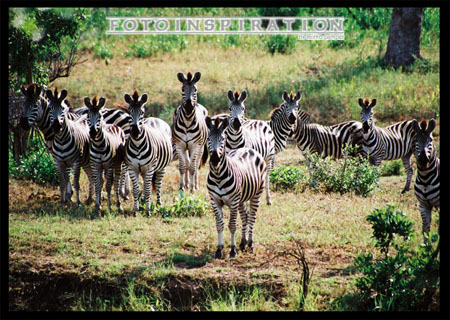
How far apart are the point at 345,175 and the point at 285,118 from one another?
2.07 meters

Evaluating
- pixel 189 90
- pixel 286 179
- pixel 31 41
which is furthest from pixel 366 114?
pixel 31 41

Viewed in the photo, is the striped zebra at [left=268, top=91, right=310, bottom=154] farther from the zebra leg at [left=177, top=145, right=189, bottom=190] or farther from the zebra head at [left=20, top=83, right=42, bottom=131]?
the zebra head at [left=20, top=83, right=42, bottom=131]

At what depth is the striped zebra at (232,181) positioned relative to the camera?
8.02 meters

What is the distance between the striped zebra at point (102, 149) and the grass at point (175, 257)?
71cm

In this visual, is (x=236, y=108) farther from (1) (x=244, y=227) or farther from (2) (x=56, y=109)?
(2) (x=56, y=109)

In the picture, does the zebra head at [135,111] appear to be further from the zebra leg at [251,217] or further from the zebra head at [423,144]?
the zebra head at [423,144]

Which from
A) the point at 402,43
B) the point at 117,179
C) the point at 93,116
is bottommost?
the point at 117,179

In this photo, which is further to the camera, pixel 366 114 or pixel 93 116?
pixel 366 114

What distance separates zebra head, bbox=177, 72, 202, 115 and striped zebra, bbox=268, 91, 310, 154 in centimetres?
210

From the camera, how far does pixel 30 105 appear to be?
35.7 feet

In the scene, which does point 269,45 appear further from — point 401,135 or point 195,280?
point 195,280

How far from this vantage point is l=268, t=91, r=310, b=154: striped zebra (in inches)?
508

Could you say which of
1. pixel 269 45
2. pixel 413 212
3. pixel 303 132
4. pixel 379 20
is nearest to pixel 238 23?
pixel 269 45

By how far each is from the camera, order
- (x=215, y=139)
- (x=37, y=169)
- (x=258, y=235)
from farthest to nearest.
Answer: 1. (x=37, y=169)
2. (x=258, y=235)
3. (x=215, y=139)
